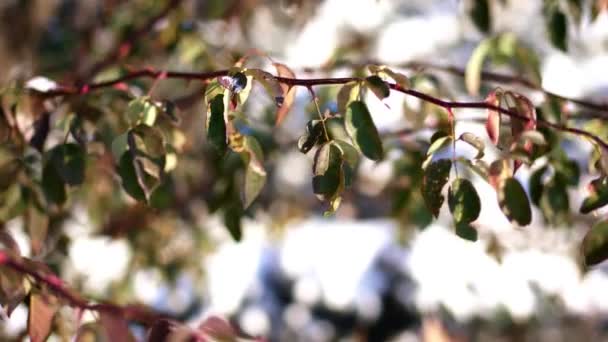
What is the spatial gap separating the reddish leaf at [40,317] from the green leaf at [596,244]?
1.78 feet

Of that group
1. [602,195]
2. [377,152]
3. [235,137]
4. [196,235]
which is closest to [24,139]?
[235,137]

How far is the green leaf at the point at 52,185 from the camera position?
113cm

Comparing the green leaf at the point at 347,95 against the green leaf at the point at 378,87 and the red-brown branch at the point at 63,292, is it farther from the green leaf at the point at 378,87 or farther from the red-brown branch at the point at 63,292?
the red-brown branch at the point at 63,292

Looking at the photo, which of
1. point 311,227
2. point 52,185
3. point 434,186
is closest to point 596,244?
point 434,186

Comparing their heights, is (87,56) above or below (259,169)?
above

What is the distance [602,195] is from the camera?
862mm

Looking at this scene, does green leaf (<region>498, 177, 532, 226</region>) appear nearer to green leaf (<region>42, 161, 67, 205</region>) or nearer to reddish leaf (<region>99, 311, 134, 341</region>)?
reddish leaf (<region>99, 311, 134, 341</region>)

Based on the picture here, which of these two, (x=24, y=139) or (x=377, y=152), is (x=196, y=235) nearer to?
(x=24, y=139)

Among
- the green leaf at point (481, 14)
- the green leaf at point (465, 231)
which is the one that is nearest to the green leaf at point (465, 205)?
the green leaf at point (465, 231)

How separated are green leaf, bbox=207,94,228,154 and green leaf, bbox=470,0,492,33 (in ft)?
2.38

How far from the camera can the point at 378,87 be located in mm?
826

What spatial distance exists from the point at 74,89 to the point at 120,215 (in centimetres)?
100

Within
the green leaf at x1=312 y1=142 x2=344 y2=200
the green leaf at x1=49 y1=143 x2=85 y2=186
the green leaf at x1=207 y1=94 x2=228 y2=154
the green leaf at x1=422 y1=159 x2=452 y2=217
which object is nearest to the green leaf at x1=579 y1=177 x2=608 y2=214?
the green leaf at x1=422 y1=159 x2=452 y2=217

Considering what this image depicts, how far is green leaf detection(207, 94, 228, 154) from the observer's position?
0.84 metres
